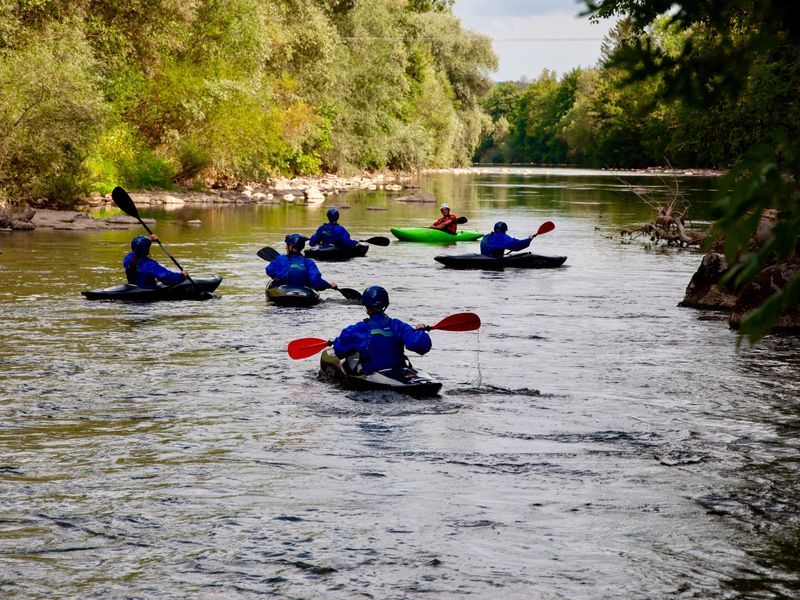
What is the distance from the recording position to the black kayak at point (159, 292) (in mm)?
14219

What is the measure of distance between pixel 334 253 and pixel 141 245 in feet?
21.4

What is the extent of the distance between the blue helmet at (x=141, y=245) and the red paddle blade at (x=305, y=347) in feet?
14.5

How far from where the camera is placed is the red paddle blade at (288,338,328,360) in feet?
32.4

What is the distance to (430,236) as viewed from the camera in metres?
23.8

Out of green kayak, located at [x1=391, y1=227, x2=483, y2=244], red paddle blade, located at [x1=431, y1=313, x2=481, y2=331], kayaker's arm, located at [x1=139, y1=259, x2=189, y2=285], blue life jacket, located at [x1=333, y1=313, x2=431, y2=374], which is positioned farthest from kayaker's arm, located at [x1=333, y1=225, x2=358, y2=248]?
blue life jacket, located at [x1=333, y1=313, x2=431, y2=374]

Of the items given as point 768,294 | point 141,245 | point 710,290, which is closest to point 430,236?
point 710,290

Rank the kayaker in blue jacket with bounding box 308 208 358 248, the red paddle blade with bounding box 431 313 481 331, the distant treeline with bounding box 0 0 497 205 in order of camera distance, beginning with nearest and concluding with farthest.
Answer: the red paddle blade with bounding box 431 313 481 331 < the kayaker in blue jacket with bounding box 308 208 358 248 < the distant treeline with bounding box 0 0 497 205

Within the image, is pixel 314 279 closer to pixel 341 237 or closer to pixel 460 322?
pixel 460 322

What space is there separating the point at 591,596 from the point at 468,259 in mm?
13863

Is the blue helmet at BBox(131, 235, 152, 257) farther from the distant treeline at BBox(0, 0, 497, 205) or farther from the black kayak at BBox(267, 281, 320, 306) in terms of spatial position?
the distant treeline at BBox(0, 0, 497, 205)

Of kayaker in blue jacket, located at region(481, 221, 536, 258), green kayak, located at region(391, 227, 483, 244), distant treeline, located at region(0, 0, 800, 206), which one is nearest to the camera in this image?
kayaker in blue jacket, located at region(481, 221, 536, 258)

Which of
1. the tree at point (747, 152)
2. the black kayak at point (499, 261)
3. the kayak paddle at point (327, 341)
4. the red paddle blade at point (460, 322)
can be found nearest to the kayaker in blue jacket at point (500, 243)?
the black kayak at point (499, 261)

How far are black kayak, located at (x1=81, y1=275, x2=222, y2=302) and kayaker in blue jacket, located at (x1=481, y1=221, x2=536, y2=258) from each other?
19.0 feet

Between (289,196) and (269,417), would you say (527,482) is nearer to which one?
(269,417)
